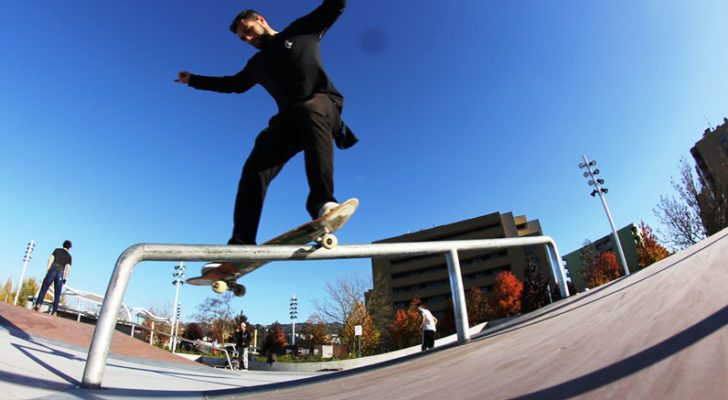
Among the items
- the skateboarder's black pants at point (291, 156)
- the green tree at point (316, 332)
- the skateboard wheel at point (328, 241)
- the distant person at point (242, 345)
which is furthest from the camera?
the green tree at point (316, 332)

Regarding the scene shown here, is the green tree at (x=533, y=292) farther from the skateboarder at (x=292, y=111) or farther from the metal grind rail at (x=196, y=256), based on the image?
the skateboarder at (x=292, y=111)

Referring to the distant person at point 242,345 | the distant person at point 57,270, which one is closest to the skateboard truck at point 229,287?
the distant person at point 57,270

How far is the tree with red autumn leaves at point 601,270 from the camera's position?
3750cm

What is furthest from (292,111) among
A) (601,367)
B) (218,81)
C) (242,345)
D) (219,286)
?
(242,345)

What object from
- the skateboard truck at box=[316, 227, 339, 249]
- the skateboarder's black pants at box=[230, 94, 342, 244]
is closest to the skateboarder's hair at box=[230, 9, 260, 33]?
the skateboarder's black pants at box=[230, 94, 342, 244]

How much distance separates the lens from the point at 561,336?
1.17 meters

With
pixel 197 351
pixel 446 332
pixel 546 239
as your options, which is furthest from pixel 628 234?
pixel 546 239

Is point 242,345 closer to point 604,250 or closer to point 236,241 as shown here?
point 236,241

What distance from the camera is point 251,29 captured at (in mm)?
2447

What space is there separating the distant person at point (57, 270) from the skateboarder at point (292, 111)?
7445mm

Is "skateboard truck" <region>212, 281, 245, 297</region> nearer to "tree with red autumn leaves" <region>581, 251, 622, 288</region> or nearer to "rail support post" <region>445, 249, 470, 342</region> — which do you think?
"rail support post" <region>445, 249, 470, 342</region>

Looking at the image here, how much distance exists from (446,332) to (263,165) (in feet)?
150

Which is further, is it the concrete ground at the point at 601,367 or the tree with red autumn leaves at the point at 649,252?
the tree with red autumn leaves at the point at 649,252

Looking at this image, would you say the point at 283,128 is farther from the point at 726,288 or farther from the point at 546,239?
the point at 546,239
